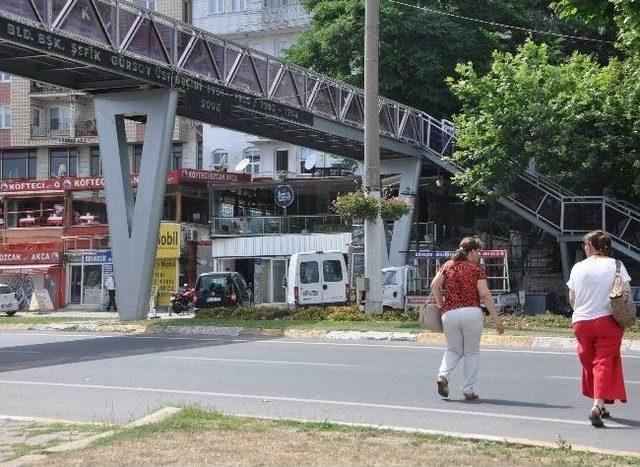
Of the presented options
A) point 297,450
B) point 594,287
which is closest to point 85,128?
point 594,287

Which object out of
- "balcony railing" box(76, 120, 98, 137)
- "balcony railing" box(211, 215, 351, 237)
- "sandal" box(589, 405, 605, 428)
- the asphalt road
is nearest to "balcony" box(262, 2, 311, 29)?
"balcony railing" box(76, 120, 98, 137)

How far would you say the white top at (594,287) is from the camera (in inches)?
359

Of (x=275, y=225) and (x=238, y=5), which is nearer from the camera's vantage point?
(x=275, y=225)

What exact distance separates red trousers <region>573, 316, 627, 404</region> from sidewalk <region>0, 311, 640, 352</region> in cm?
859

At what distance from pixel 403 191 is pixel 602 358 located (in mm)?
27549

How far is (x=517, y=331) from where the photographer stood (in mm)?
19797

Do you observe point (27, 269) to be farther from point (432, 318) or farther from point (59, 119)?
point (432, 318)

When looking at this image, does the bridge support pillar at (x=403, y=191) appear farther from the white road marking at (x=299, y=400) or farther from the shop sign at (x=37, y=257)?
the white road marking at (x=299, y=400)

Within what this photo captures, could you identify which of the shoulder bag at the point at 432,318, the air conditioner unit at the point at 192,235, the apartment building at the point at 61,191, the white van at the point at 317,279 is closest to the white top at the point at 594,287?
the shoulder bag at the point at 432,318

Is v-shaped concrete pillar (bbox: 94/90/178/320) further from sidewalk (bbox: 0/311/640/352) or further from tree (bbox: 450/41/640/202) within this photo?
tree (bbox: 450/41/640/202)

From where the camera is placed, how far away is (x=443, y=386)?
10609mm

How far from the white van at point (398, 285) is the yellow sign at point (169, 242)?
1725 centimetres

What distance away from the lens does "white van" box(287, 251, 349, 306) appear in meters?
30.1

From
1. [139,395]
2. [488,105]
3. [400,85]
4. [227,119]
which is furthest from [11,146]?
[139,395]
